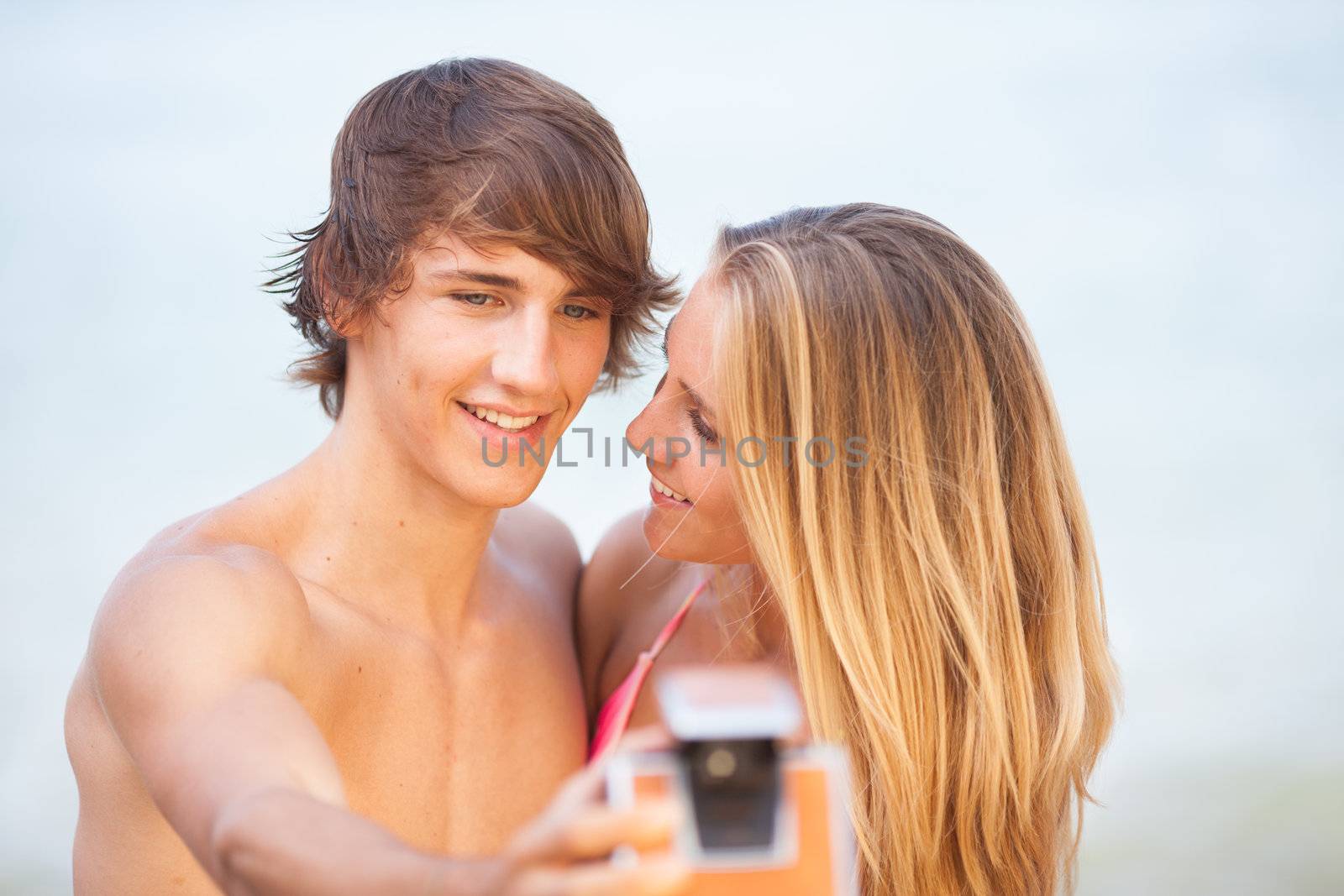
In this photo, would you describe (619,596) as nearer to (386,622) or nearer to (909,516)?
(386,622)

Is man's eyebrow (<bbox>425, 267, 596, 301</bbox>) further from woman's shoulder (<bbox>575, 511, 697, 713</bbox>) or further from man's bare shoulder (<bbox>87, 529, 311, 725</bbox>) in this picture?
woman's shoulder (<bbox>575, 511, 697, 713</bbox>)

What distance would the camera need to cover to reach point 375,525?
277 cm

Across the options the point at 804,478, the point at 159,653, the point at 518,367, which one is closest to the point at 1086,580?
the point at 804,478

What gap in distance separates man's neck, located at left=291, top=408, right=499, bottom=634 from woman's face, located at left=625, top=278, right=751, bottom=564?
434mm

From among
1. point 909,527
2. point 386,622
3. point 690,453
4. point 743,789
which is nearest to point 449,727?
point 386,622

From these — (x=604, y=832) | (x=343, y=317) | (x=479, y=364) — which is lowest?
(x=604, y=832)

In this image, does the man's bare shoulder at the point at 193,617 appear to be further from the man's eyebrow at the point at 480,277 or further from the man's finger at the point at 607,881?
the man's finger at the point at 607,881

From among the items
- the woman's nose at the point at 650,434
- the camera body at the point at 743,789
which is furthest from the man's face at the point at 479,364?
the camera body at the point at 743,789

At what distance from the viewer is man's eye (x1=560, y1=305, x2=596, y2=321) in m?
2.76

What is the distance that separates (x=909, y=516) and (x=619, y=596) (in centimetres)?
113

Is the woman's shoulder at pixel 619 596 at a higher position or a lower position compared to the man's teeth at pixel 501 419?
lower

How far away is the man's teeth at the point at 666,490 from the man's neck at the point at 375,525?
0.42 metres

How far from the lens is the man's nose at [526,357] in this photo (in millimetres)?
2555

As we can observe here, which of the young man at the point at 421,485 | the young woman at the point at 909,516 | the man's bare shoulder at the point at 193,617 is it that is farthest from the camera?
the young woman at the point at 909,516
